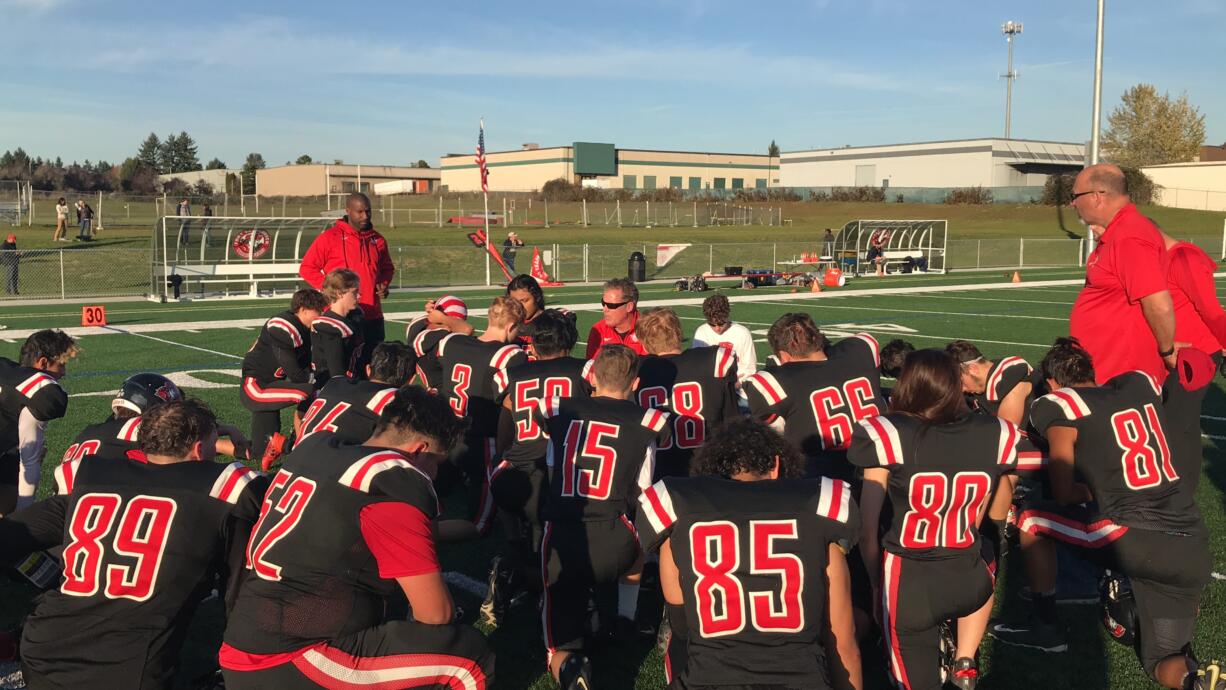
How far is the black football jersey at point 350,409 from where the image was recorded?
511cm

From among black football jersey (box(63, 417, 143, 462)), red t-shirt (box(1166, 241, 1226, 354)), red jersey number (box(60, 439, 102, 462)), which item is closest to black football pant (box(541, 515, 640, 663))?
black football jersey (box(63, 417, 143, 462))

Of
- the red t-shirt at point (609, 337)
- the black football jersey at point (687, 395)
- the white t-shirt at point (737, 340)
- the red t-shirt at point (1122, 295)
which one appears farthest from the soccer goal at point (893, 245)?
the black football jersey at point (687, 395)

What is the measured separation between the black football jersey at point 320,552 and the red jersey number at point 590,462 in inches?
40.1

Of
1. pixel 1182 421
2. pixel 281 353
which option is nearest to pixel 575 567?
pixel 1182 421

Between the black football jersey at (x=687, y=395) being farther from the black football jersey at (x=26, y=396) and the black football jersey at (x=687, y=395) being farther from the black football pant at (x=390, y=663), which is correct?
the black football jersey at (x=26, y=396)

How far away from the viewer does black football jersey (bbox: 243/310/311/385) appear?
7676 millimetres

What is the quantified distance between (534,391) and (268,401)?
11.5ft

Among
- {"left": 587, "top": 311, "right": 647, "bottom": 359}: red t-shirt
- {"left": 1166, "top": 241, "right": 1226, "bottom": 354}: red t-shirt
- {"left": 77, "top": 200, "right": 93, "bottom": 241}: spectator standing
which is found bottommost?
{"left": 587, "top": 311, "right": 647, "bottom": 359}: red t-shirt

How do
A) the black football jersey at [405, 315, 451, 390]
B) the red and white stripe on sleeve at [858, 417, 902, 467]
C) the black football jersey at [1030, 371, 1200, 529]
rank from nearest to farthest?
the red and white stripe on sleeve at [858, 417, 902, 467] < the black football jersey at [1030, 371, 1200, 529] < the black football jersey at [405, 315, 451, 390]

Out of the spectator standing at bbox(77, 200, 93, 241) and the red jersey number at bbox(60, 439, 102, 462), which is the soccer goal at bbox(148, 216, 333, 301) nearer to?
the spectator standing at bbox(77, 200, 93, 241)

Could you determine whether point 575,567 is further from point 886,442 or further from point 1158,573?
point 1158,573

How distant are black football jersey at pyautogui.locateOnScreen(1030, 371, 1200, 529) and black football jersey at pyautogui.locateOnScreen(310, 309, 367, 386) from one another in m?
4.89

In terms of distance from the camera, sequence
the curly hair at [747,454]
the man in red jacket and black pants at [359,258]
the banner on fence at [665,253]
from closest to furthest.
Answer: the curly hair at [747,454] → the man in red jacket and black pants at [359,258] → the banner on fence at [665,253]

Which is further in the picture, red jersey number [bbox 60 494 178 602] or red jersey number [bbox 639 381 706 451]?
red jersey number [bbox 639 381 706 451]
